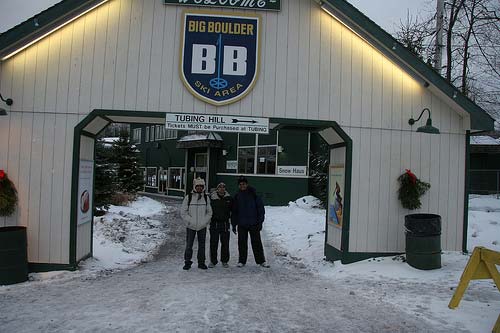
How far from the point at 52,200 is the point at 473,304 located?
7395 millimetres

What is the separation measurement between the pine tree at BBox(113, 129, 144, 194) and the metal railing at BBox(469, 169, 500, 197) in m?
18.1

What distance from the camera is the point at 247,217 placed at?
29.6 feet

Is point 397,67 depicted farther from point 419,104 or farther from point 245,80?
point 245,80

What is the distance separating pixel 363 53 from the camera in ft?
29.9

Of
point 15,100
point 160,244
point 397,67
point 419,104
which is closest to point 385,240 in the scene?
point 419,104

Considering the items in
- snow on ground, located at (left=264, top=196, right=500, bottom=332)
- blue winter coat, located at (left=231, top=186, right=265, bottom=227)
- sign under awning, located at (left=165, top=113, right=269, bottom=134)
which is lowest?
snow on ground, located at (left=264, top=196, right=500, bottom=332)

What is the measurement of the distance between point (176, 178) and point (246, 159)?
923 centimetres

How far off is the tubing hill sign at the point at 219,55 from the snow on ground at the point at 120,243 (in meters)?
4.10

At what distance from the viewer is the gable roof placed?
26.2 feet

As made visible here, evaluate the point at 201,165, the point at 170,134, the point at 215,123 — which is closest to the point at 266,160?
the point at 201,165

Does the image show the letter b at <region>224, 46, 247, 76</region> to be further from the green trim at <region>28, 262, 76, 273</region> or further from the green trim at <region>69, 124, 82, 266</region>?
the green trim at <region>28, 262, 76, 273</region>

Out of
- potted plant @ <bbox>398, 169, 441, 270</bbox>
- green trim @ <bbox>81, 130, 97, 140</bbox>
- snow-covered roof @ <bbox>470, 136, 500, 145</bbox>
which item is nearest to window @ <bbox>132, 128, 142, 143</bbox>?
snow-covered roof @ <bbox>470, 136, 500, 145</bbox>

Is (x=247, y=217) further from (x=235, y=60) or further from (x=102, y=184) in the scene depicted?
(x=102, y=184)

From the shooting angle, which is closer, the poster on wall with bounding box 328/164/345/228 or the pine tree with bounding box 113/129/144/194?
the poster on wall with bounding box 328/164/345/228
